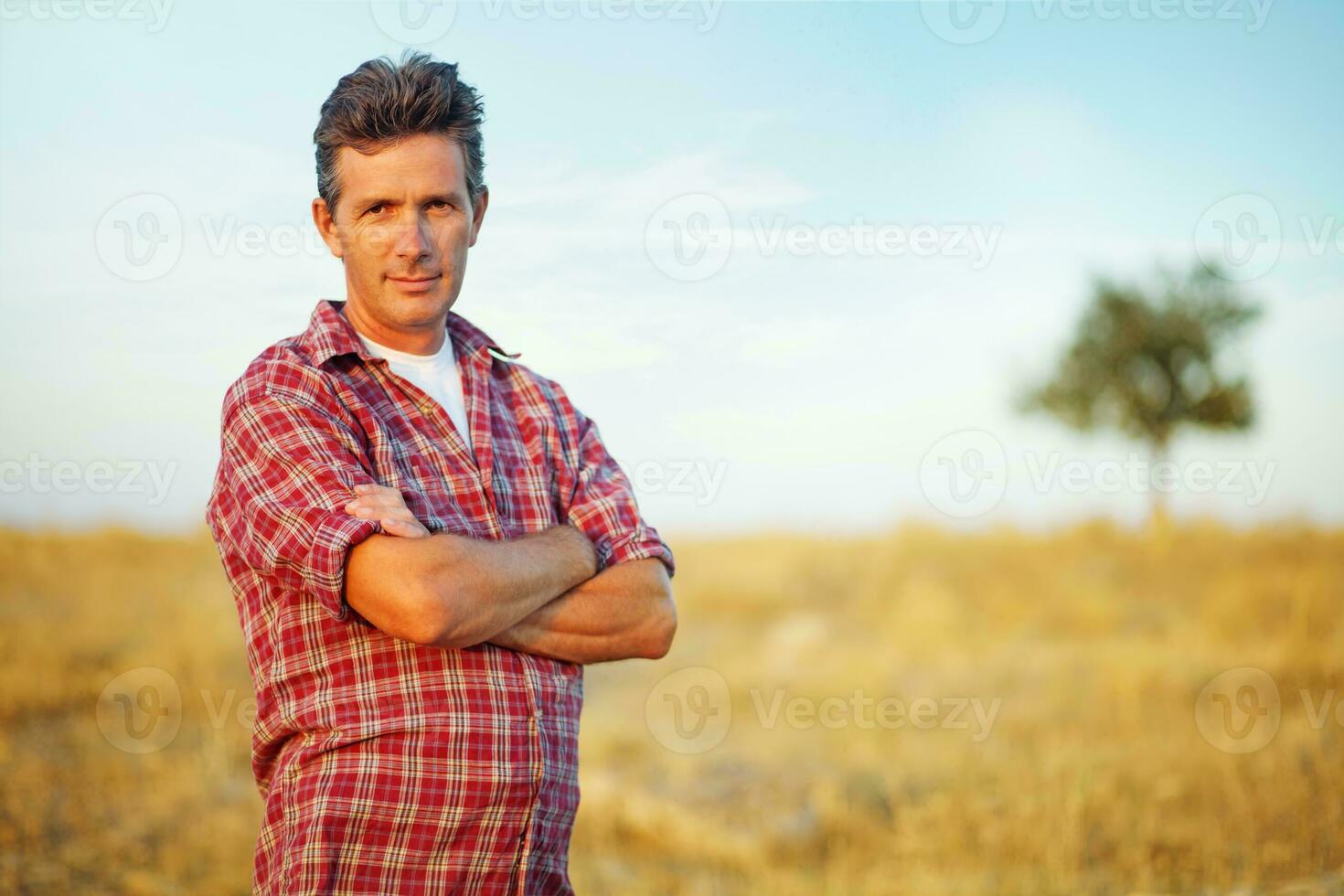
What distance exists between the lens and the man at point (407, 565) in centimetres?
235

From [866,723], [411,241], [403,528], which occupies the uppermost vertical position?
[411,241]

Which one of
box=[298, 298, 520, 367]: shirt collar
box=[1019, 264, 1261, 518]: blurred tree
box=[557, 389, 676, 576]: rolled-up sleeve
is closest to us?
box=[298, 298, 520, 367]: shirt collar

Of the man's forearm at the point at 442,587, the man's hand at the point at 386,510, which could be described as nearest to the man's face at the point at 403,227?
the man's hand at the point at 386,510

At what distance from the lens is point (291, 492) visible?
2.37 m

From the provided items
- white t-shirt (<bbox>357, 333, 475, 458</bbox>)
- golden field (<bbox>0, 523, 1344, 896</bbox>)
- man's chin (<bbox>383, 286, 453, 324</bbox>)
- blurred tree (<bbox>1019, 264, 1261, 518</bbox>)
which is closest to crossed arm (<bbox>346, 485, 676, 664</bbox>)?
white t-shirt (<bbox>357, 333, 475, 458</bbox>)

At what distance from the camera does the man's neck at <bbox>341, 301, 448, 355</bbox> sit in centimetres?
272

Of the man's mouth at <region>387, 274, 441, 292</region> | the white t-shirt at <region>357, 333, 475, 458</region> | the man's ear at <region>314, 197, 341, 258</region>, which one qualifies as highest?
the man's ear at <region>314, 197, 341, 258</region>

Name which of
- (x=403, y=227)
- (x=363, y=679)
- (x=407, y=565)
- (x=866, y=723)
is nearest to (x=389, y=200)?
(x=403, y=227)

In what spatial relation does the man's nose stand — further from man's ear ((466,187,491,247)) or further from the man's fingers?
the man's fingers

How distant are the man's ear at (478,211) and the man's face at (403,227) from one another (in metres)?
0.12

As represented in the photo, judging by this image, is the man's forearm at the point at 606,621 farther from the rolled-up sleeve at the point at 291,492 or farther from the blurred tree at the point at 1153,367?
the blurred tree at the point at 1153,367

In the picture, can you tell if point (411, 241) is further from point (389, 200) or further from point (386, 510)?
point (386, 510)

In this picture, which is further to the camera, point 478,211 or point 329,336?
point 478,211

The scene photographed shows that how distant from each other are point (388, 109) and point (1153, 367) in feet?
66.0
